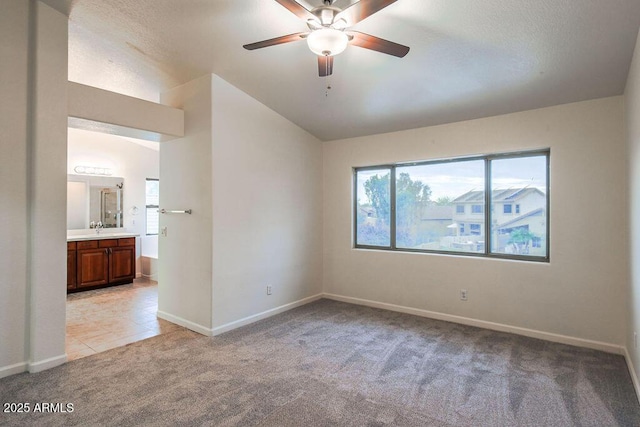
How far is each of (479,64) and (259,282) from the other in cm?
325

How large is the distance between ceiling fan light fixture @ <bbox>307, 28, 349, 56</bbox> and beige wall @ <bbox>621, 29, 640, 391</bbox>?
205 cm

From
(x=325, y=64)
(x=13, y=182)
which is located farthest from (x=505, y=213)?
(x=13, y=182)

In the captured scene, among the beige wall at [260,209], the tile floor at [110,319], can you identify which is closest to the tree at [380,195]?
the beige wall at [260,209]

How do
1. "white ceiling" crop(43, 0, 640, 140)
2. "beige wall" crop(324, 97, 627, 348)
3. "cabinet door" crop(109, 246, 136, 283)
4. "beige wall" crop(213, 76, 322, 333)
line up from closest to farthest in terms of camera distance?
"white ceiling" crop(43, 0, 640, 140) → "beige wall" crop(324, 97, 627, 348) → "beige wall" crop(213, 76, 322, 333) → "cabinet door" crop(109, 246, 136, 283)

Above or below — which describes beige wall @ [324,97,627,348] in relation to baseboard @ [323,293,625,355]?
above

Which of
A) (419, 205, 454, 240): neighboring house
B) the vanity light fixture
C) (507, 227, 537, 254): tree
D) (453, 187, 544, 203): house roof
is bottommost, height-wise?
(507, 227, 537, 254): tree

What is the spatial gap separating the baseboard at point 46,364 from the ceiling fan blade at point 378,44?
3.47 m

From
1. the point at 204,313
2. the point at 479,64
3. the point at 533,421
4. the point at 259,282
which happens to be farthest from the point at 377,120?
the point at 533,421

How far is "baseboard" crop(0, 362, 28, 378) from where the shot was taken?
2.69 m

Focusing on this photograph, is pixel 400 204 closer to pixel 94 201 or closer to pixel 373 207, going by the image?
pixel 373 207

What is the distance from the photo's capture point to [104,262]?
5758mm

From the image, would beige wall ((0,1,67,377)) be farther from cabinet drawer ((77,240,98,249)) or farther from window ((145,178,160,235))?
window ((145,178,160,235))

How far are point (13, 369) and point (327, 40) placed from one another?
3.48 meters

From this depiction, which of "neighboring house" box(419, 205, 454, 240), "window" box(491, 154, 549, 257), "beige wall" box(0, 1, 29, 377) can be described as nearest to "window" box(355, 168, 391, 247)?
"neighboring house" box(419, 205, 454, 240)
